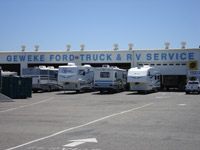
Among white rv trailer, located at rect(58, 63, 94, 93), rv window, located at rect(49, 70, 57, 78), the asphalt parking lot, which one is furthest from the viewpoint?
rv window, located at rect(49, 70, 57, 78)

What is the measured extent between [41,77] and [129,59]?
1318 cm

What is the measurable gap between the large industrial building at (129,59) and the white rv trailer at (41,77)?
8343 mm

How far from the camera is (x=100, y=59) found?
160ft

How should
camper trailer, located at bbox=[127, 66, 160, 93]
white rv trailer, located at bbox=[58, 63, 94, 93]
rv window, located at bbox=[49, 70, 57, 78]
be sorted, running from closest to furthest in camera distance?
1. camper trailer, located at bbox=[127, 66, 160, 93]
2. white rv trailer, located at bbox=[58, 63, 94, 93]
3. rv window, located at bbox=[49, 70, 57, 78]

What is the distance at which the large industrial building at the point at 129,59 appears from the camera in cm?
4497

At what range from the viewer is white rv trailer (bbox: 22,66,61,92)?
1537 inches

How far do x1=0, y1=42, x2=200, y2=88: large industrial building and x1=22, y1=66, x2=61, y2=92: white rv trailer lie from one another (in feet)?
27.4

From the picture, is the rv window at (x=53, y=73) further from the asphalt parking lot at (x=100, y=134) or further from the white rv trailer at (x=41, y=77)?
the asphalt parking lot at (x=100, y=134)

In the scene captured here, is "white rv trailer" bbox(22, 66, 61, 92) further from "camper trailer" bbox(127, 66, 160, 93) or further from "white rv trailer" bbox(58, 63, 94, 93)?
"camper trailer" bbox(127, 66, 160, 93)

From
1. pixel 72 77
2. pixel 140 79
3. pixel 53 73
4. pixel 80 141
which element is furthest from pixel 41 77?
pixel 80 141

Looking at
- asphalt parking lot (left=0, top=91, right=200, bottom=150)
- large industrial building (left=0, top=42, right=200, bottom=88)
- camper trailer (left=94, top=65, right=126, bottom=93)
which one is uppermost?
large industrial building (left=0, top=42, right=200, bottom=88)

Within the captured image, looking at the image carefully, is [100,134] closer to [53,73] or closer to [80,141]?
[80,141]

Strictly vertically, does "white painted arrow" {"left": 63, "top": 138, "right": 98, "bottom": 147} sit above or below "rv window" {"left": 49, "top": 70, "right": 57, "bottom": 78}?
below

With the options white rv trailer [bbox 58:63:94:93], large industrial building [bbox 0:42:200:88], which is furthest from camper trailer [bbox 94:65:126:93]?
large industrial building [bbox 0:42:200:88]
